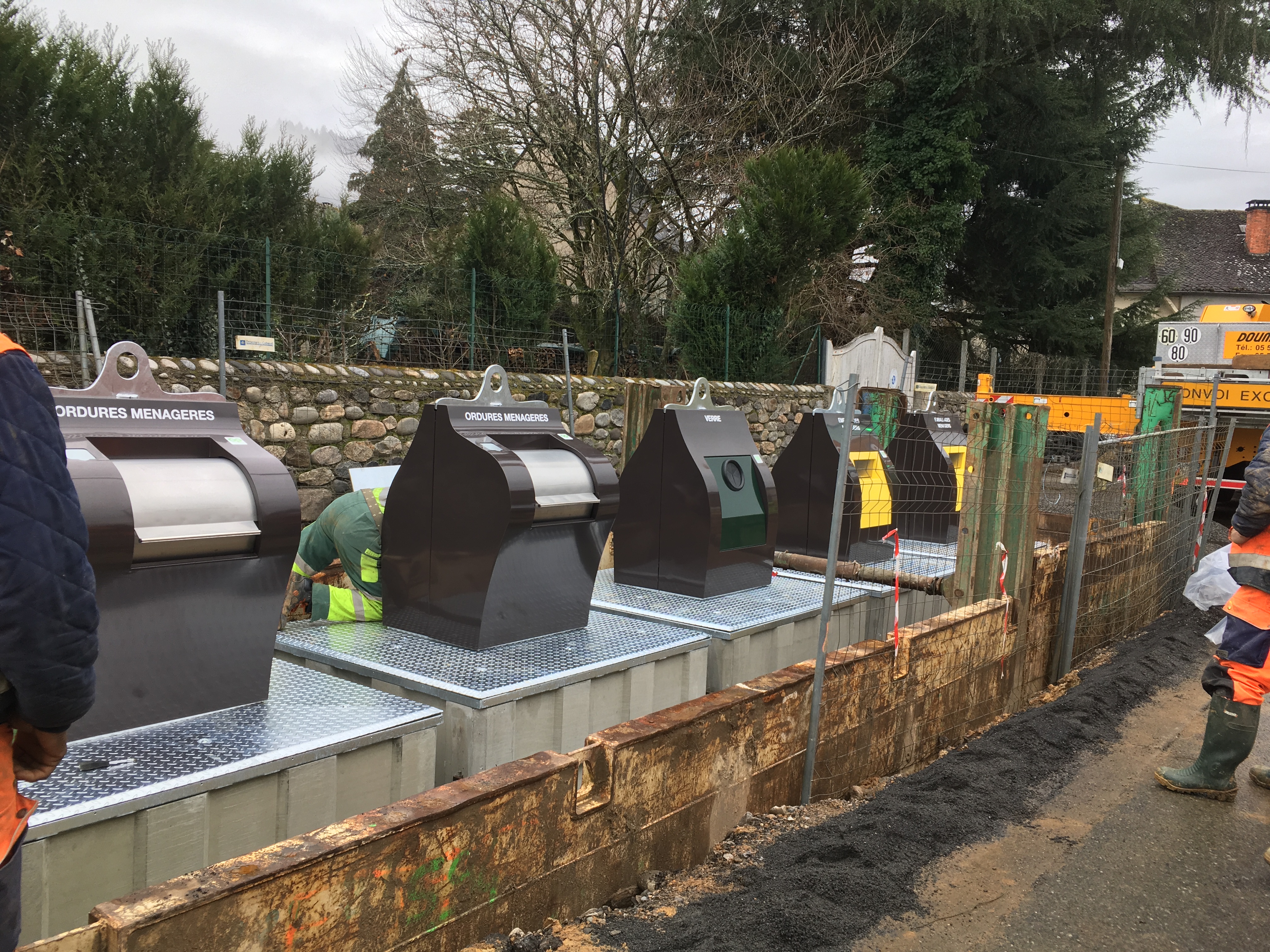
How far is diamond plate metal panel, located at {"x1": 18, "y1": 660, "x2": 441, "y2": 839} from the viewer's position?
2.34m

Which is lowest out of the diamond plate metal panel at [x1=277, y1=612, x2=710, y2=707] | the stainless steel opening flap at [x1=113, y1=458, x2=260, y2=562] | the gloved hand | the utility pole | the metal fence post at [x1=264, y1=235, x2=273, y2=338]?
the gloved hand

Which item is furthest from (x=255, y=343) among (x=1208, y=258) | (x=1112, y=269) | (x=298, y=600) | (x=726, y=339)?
(x=1208, y=258)

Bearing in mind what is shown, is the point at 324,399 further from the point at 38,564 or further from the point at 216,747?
the point at 38,564

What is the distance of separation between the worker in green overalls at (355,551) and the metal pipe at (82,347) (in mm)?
1659

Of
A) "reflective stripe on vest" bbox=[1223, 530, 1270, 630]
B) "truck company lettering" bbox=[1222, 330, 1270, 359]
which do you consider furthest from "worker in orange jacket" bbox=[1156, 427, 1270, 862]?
"truck company lettering" bbox=[1222, 330, 1270, 359]

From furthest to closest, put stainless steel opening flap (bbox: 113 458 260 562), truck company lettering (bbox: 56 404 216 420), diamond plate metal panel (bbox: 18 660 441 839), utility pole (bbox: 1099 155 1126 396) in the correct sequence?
1. utility pole (bbox: 1099 155 1126 396)
2. truck company lettering (bbox: 56 404 216 420)
3. stainless steel opening flap (bbox: 113 458 260 562)
4. diamond plate metal panel (bbox: 18 660 441 839)

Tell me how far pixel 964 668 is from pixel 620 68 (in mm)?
11790

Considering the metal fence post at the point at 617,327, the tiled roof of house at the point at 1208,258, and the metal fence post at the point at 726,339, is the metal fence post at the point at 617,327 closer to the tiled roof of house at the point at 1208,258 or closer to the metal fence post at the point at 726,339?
the metal fence post at the point at 726,339

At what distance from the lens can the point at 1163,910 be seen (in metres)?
3.33

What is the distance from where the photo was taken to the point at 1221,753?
14.3 ft

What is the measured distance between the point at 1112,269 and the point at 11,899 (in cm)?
2397

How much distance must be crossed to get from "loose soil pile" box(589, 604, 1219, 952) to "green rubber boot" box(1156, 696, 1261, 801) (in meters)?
0.49

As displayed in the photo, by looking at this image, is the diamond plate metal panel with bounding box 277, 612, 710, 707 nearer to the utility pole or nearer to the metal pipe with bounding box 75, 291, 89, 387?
the metal pipe with bounding box 75, 291, 89, 387

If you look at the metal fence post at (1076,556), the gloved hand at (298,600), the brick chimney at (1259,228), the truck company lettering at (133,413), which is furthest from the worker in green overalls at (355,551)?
the brick chimney at (1259,228)
